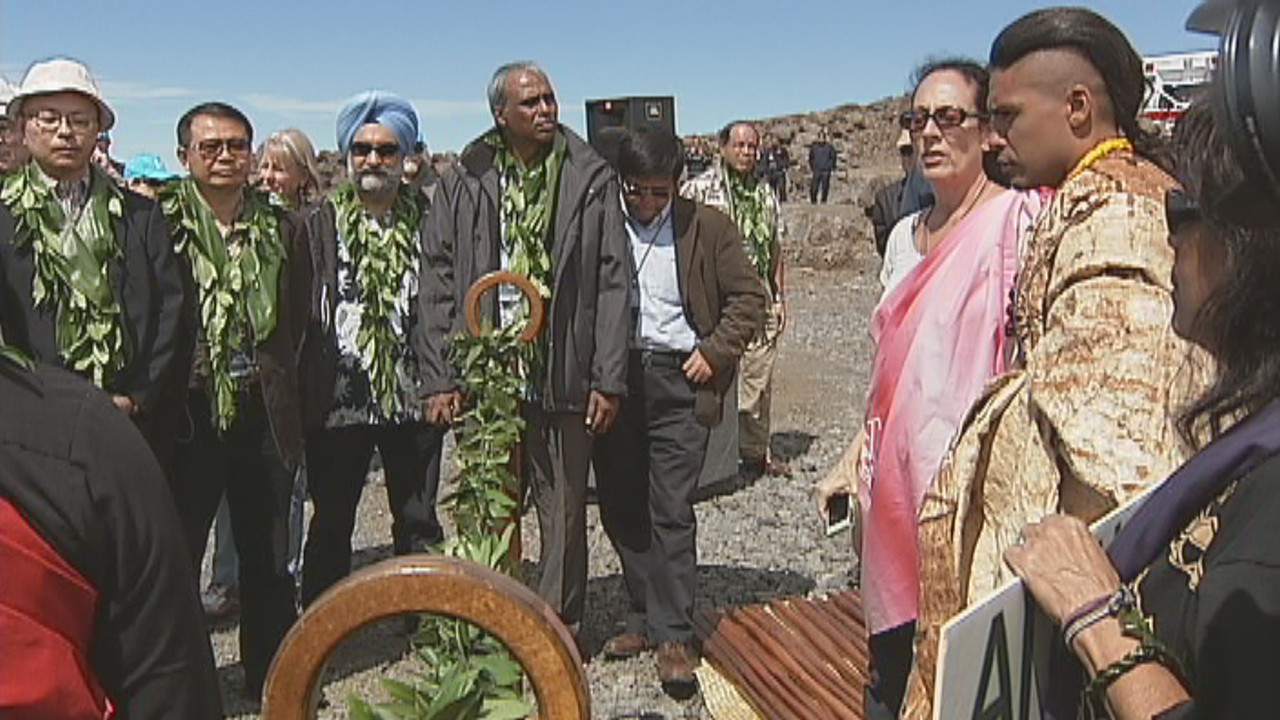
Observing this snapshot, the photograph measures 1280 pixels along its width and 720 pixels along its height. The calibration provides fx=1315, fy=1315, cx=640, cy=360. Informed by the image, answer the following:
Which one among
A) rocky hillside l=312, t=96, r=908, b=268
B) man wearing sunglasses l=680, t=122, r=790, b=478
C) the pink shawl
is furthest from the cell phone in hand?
rocky hillside l=312, t=96, r=908, b=268

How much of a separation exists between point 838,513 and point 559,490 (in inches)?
58.1

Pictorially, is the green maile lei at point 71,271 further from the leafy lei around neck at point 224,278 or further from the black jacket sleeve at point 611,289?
the black jacket sleeve at point 611,289

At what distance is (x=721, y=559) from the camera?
20.5 feet

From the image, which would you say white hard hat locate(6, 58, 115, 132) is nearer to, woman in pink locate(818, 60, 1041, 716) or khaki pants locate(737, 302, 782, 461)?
woman in pink locate(818, 60, 1041, 716)

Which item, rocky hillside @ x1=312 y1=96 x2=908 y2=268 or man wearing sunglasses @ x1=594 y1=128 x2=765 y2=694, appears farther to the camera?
rocky hillside @ x1=312 y1=96 x2=908 y2=268

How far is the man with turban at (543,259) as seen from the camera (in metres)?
4.40

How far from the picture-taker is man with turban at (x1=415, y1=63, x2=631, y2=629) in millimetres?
4402

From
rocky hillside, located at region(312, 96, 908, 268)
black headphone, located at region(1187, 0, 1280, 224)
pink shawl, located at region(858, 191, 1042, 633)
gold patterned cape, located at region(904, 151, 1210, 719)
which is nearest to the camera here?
black headphone, located at region(1187, 0, 1280, 224)

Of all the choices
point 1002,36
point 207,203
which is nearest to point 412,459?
point 207,203

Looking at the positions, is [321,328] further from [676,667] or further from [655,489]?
[676,667]

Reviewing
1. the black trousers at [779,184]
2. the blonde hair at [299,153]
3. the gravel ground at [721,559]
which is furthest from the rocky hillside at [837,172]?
the blonde hair at [299,153]

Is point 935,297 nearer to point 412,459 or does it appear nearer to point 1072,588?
point 1072,588

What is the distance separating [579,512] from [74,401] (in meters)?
3.31

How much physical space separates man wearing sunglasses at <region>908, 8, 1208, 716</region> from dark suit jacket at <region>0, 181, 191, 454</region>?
2.68 m
